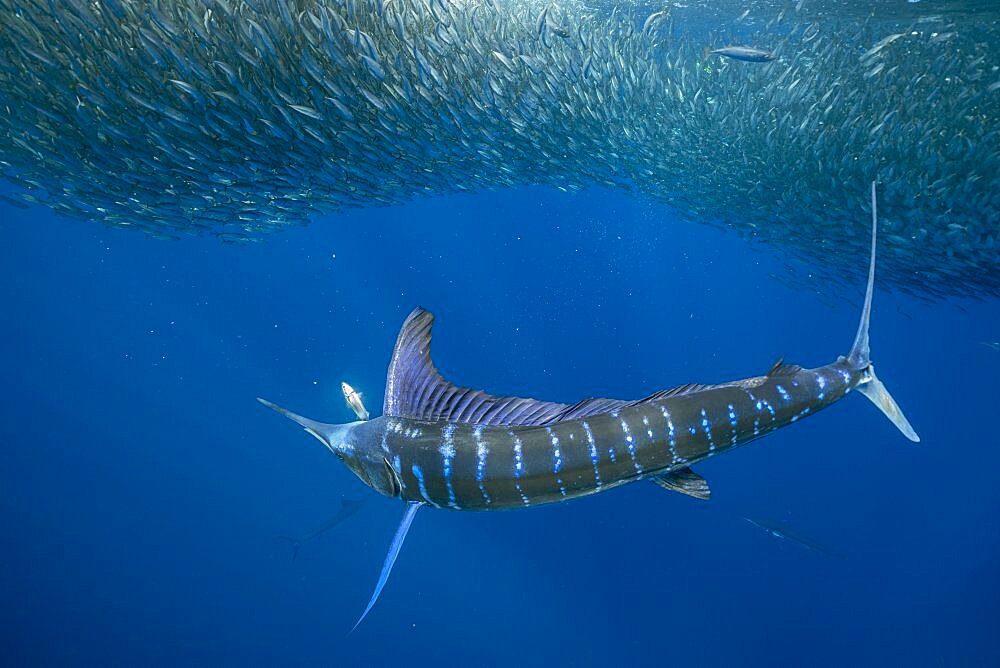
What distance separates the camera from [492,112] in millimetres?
8750

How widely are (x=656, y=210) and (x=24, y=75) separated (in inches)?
820

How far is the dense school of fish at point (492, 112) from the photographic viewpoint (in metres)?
5.59

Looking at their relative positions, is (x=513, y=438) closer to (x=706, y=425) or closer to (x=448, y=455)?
(x=448, y=455)

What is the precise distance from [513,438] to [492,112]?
24.6 feet

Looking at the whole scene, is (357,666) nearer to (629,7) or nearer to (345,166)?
(345,166)

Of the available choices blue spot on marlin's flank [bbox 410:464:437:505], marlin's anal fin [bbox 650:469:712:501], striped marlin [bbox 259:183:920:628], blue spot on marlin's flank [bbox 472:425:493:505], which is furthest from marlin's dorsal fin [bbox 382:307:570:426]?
marlin's anal fin [bbox 650:469:712:501]

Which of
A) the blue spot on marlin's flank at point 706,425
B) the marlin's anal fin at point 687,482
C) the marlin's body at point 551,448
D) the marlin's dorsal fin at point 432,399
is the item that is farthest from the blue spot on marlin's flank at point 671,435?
the marlin's dorsal fin at point 432,399

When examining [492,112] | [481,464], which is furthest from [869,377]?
[492,112]

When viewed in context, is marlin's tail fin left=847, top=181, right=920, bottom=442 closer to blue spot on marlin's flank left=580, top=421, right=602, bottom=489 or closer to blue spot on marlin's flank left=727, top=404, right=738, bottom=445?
blue spot on marlin's flank left=727, top=404, right=738, bottom=445

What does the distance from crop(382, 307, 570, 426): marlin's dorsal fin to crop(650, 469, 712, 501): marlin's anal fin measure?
2.58 feet

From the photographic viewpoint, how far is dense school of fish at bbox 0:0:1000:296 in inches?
220

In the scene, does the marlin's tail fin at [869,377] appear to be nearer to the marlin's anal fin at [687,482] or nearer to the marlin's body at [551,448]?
the marlin's body at [551,448]

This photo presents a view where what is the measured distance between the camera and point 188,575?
2238 cm

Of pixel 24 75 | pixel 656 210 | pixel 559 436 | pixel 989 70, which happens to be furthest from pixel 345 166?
pixel 656 210
